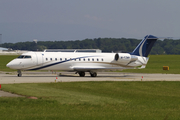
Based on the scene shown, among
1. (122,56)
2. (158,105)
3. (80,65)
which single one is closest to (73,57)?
(80,65)

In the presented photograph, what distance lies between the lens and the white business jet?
39281 mm

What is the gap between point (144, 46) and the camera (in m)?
46.2

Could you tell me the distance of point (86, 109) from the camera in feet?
55.2

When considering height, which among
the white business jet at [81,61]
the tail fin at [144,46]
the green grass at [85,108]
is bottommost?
the green grass at [85,108]

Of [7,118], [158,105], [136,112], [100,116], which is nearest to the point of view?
[7,118]

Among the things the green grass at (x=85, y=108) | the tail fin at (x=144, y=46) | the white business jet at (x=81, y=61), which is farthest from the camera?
the tail fin at (x=144, y=46)

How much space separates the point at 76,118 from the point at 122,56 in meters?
29.9

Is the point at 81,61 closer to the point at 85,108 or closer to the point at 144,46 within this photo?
the point at 144,46

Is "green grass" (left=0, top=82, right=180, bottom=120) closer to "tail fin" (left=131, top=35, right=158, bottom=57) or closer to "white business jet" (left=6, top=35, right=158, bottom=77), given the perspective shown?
"white business jet" (left=6, top=35, right=158, bottom=77)

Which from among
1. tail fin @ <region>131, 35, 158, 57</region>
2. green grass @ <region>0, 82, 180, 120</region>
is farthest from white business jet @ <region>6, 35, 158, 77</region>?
green grass @ <region>0, 82, 180, 120</region>

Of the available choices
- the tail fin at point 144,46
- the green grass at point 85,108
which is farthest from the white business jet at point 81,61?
the green grass at point 85,108

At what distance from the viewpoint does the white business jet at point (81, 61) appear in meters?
39.3

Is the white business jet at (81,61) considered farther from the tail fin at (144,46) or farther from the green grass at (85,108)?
the green grass at (85,108)

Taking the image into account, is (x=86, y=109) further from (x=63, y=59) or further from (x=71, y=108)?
(x=63, y=59)
